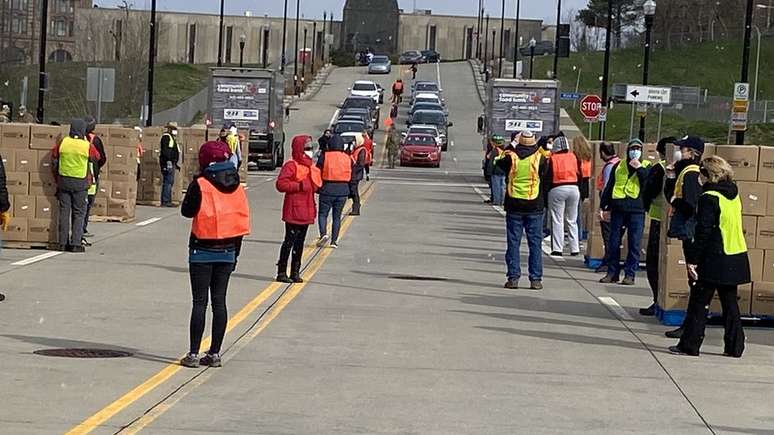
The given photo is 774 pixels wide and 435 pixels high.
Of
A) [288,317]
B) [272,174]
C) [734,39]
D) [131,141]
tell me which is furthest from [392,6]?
[288,317]

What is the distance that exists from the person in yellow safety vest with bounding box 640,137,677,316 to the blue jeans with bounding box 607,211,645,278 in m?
2.61

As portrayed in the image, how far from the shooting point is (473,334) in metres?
14.3

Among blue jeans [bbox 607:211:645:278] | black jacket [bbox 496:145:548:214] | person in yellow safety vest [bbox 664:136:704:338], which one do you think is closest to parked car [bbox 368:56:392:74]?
blue jeans [bbox 607:211:645:278]

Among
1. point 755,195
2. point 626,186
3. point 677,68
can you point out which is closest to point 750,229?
point 755,195

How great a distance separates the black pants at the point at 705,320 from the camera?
13391 mm

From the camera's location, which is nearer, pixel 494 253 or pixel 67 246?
pixel 67 246

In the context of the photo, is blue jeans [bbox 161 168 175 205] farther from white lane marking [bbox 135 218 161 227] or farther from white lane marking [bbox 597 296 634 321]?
white lane marking [bbox 597 296 634 321]

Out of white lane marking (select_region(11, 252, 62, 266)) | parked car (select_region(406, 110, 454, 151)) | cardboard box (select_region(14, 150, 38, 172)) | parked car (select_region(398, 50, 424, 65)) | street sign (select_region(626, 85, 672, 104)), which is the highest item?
parked car (select_region(398, 50, 424, 65))

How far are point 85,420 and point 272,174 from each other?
44.7 metres

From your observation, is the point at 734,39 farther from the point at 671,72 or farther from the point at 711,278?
the point at 711,278

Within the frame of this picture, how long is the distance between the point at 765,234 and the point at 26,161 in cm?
1100

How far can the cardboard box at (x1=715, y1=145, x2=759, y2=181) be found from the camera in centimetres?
1554

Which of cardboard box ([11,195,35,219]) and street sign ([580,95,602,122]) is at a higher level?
street sign ([580,95,602,122])

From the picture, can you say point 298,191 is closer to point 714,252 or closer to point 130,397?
point 714,252
